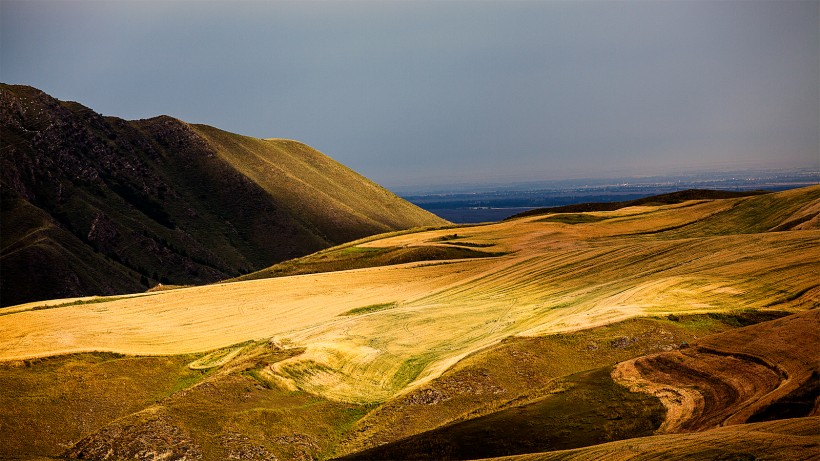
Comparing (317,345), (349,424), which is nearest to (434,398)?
(349,424)

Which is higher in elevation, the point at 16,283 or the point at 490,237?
the point at 490,237

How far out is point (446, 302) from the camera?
57562 millimetres

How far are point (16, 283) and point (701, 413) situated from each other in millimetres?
166138

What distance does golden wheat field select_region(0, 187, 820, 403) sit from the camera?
137ft

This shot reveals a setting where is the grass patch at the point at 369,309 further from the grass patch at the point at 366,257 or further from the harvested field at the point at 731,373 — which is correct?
the harvested field at the point at 731,373

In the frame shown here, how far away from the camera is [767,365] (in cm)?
2984

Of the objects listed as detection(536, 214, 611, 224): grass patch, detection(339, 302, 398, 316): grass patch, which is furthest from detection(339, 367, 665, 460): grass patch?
detection(536, 214, 611, 224): grass patch

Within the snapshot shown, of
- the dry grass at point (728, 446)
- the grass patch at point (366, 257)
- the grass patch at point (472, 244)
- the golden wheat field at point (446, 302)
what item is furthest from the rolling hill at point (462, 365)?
the grass patch at point (472, 244)

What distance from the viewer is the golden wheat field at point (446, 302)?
41656 millimetres

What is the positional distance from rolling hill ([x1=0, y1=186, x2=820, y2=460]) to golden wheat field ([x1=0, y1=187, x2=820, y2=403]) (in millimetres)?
224

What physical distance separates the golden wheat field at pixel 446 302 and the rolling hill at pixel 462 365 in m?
0.22

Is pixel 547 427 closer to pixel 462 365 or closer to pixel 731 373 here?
pixel 731 373

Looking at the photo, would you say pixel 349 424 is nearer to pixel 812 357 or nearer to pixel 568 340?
pixel 568 340

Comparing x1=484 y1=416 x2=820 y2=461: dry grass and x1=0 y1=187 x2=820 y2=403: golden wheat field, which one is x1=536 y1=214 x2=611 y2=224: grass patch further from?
x1=484 y1=416 x2=820 y2=461: dry grass
